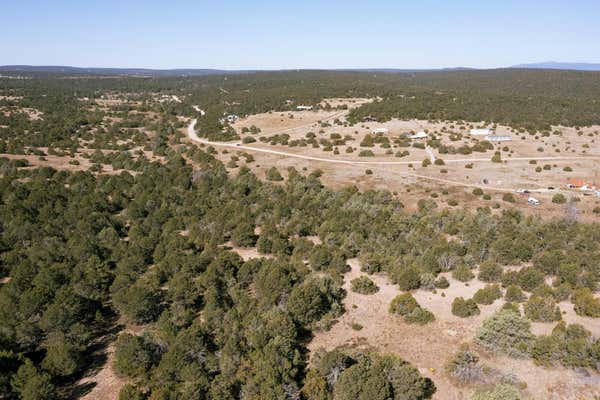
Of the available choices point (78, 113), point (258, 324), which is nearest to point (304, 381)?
point (258, 324)

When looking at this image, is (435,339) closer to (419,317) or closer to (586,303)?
(419,317)

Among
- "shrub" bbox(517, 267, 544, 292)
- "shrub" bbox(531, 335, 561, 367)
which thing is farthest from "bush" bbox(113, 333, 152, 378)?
"shrub" bbox(517, 267, 544, 292)

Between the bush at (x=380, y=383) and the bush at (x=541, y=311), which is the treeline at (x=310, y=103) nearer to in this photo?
the bush at (x=541, y=311)

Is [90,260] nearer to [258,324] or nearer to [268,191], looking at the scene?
[258,324]

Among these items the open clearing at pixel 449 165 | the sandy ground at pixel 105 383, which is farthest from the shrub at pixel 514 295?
the sandy ground at pixel 105 383

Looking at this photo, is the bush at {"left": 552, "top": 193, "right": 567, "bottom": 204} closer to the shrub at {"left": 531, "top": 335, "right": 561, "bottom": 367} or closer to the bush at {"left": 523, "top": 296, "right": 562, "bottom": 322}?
the bush at {"left": 523, "top": 296, "right": 562, "bottom": 322}

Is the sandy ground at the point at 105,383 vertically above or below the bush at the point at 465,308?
below
